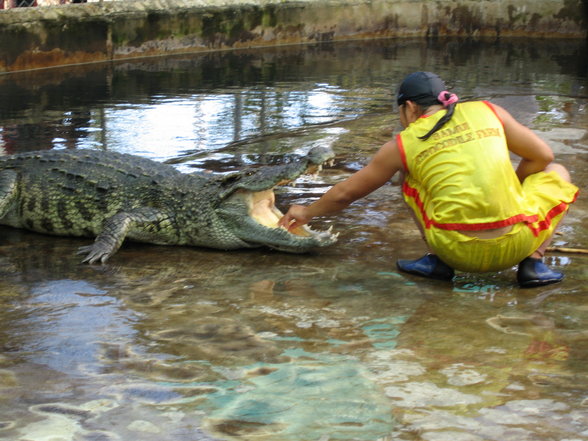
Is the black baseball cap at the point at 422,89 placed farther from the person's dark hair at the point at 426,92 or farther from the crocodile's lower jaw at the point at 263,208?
the crocodile's lower jaw at the point at 263,208

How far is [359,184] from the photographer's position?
12.9ft

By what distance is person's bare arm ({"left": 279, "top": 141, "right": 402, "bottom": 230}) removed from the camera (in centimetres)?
379

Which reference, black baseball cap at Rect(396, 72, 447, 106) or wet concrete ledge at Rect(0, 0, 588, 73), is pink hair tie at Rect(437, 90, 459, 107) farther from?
Result: wet concrete ledge at Rect(0, 0, 588, 73)

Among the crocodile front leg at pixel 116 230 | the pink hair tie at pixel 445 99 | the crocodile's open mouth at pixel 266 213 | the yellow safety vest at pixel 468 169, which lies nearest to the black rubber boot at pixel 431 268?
the yellow safety vest at pixel 468 169

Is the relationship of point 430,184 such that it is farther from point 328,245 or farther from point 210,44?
point 210,44

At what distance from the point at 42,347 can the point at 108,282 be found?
0.93m

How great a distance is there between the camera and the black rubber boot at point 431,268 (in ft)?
13.0

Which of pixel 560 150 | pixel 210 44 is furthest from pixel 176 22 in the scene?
pixel 560 150

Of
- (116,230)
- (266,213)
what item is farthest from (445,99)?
(116,230)

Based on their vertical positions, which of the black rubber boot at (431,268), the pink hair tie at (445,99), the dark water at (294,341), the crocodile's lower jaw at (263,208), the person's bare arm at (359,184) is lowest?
the dark water at (294,341)

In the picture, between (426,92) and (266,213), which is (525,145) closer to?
(426,92)

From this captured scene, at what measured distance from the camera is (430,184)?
3729 millimetres

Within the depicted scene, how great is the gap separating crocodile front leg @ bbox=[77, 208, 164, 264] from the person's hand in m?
0.83

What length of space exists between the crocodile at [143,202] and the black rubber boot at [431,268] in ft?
1.90
